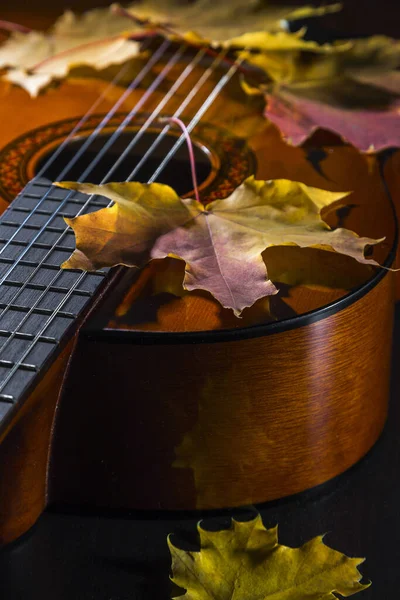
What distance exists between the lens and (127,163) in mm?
900

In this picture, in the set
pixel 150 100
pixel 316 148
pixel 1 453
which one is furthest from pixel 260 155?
pixel 1 453

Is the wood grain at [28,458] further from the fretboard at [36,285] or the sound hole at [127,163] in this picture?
the sound hole at [127,163]

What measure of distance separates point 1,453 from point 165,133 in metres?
0.42

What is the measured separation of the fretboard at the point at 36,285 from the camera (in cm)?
61

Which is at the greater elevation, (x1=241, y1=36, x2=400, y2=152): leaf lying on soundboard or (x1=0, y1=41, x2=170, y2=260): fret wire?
(x1=0, y1=41, x2=170, y2=260): fret wire

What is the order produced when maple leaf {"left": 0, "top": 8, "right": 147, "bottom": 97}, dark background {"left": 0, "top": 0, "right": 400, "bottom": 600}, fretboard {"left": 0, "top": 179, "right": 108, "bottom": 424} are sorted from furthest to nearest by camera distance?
maple leaf {"left": 0, "top": 8, "right": 147, "bottom": 97}
dark background {"left": 0, "top": 0, "right": 400, "bottom": 600}
fretboard {"left": 0, "top": 179, "right": 108, "bottom": 424}

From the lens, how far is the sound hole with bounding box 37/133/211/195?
874 mm

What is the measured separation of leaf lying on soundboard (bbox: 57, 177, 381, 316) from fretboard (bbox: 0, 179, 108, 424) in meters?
0.03

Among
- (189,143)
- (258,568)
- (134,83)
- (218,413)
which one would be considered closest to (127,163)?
(189,143)

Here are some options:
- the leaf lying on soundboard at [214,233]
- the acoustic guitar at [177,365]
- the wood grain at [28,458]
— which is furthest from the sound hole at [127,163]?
the wood grain at [28,458]

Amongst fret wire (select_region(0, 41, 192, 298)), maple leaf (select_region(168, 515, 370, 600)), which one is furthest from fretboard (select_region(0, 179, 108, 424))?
maple leaf (select_region(168, 515, 370, 600))

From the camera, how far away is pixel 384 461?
34.4 inches

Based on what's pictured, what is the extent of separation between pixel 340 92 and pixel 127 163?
0.83 feet

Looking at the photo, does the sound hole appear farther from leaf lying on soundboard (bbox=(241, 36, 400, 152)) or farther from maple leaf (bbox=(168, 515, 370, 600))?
maple leaf (bbox=(168, 515, 370, 600))
